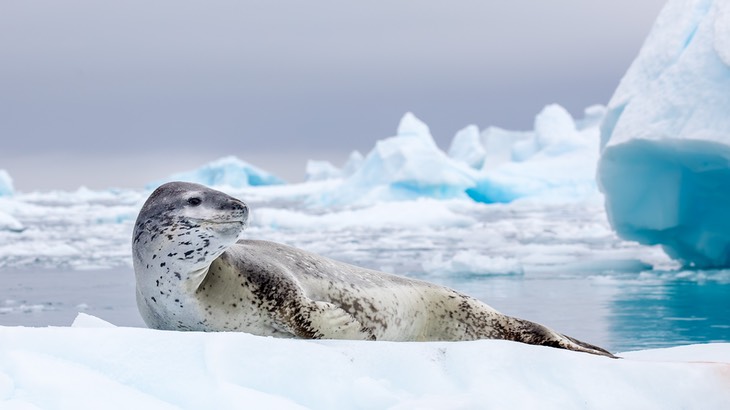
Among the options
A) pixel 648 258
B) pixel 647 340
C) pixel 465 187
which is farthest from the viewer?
pixel 465 187

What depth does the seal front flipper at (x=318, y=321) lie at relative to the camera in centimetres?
296

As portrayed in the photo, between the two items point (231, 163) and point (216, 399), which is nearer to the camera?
point (216, 399)

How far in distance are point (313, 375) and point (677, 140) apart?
7426 millimetres

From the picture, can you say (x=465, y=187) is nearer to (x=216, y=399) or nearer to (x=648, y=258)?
(x=648, y=258)

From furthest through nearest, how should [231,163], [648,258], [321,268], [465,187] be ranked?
[231,163], [465,187], [648,258], [321,268]

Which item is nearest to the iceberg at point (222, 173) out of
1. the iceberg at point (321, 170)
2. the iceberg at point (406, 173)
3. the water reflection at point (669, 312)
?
the iceberg at point (321, 170)

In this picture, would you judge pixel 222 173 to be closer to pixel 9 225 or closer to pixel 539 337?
pixel 9 225

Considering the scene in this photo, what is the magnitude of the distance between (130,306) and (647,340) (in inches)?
167

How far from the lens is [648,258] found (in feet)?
39.5

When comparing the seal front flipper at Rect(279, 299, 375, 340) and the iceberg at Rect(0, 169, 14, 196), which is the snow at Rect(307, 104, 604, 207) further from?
the seal front flipper at Rect(279, 299, 375, 340)

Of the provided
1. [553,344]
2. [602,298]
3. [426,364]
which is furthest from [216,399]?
[602,298]

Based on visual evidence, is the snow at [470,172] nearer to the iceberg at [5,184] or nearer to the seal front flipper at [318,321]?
the iceberg at [5,184]

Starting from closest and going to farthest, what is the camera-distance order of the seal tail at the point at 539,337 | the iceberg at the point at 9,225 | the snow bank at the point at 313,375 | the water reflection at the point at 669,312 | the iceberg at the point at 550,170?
the snow bank at the point at 313,375 < the seal tail at the point at 539,337 < the water reflection at the point at 669,312 < the iceberg at the point at 9,225 < the iceberg at the point at 550,170

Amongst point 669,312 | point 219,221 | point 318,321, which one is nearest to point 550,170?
point 669,312
